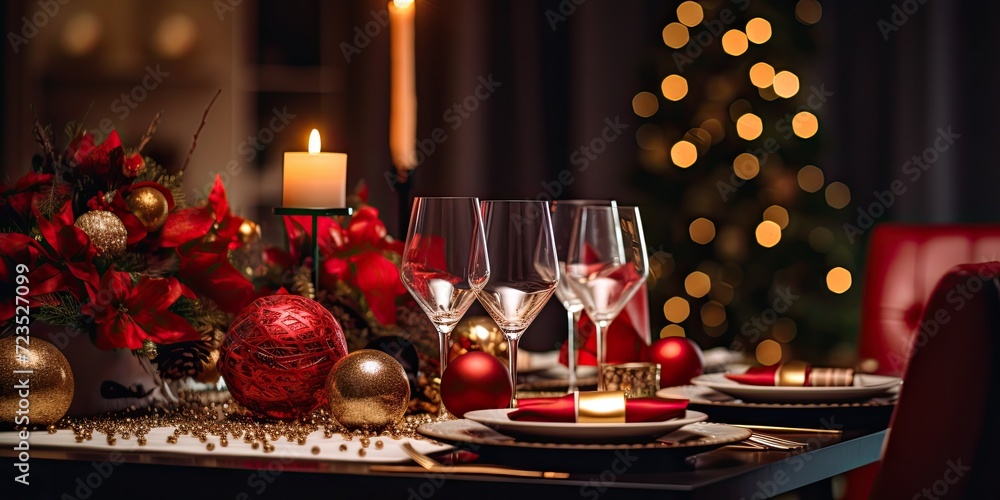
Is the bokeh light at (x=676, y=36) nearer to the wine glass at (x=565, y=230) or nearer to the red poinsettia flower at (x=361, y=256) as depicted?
the red poinsettia flower at (x=361, y=256)

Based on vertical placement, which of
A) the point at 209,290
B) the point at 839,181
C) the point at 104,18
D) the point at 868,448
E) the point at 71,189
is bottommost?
the point at 868,448

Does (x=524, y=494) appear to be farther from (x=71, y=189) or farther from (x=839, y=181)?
(x=839, y=181)

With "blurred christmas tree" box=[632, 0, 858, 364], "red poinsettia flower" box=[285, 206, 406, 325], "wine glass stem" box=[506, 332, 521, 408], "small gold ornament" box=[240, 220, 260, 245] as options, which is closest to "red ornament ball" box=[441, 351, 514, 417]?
"wine glass stem" box=[506, 332, 521, 408]

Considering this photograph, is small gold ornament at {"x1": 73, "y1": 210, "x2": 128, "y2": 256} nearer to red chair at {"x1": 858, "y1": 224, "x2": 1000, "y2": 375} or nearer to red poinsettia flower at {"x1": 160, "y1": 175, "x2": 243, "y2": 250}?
red poinsettia flower at {"x1": 160, "y1": 175, "x2": 243, "y2": 250}

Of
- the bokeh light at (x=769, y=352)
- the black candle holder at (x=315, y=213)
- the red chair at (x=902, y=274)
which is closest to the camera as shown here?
the black candle holder at (x=315, y=213)

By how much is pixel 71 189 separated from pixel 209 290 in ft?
0.58

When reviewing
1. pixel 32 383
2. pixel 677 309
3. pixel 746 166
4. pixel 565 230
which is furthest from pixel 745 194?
pixel 32 383

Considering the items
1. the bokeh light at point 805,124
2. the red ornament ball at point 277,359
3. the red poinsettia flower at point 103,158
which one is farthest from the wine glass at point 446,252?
the bokeh light at point 805,124

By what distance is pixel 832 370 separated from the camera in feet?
4.31

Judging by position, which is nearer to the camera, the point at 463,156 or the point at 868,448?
the point at 868,448

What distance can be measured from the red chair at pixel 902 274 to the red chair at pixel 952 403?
128cm

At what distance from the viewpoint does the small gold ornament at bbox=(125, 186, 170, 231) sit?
1198 millimetres

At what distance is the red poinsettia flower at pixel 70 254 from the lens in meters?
1.13

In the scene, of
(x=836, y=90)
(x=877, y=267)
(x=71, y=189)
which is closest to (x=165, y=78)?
(x=836, y=90)
